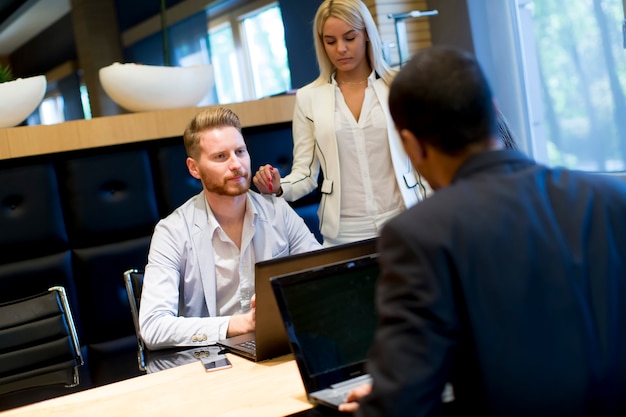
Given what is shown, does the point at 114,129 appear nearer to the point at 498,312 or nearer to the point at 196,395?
the point at 196,395

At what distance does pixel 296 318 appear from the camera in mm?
1587

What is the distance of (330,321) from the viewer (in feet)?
5.31

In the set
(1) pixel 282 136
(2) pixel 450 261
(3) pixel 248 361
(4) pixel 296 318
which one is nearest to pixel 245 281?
(3) pixel 248 361

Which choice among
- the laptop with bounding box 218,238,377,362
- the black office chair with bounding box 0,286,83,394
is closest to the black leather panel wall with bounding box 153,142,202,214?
the black office chair with bounding box 0,286,83,394

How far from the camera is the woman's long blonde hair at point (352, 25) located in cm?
286

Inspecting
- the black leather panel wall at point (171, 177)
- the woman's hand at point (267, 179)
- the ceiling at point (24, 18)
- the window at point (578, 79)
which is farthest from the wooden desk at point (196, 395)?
the ceiling at point (24, 18)

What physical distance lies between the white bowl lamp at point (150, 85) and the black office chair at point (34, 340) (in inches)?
43.4

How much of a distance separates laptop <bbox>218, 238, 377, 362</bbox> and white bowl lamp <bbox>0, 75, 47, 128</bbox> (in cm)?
176

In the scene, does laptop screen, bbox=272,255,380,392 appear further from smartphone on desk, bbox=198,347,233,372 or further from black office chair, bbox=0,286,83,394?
black office chair, bbox=0,286,83,394

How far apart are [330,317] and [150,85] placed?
2.06 metres

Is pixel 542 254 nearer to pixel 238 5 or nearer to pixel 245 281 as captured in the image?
pixel 245 281

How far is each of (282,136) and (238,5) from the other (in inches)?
86.5

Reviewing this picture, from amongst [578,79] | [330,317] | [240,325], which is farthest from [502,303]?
[578,79]

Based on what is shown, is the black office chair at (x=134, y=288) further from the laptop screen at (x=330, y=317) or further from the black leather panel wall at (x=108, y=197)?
the laptop screen at (x=330, y=317)
